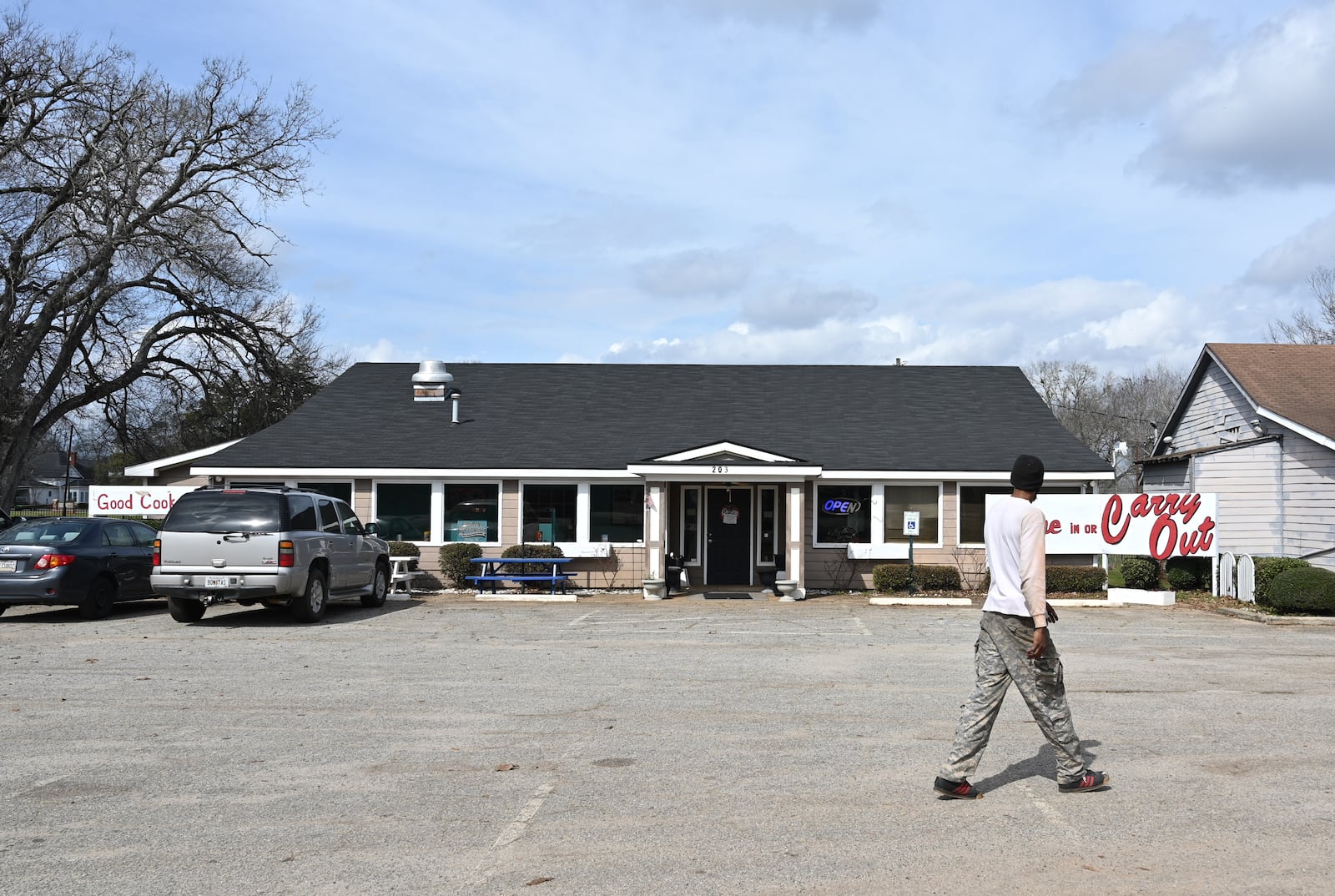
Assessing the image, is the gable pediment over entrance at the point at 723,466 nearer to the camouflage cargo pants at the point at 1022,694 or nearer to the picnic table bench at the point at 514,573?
the picnic table bench at the point at 514,573

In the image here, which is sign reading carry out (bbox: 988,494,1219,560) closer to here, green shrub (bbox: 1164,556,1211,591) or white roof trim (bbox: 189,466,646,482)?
green shrub (bbox: 1164,556,1211,591)

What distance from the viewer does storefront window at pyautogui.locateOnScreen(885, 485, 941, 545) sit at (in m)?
24.3

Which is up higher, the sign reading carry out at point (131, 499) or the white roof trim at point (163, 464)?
the white roof trim at point (163, 464)

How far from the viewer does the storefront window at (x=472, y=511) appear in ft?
80.1

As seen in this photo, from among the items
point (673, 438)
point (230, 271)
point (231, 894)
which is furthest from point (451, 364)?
point (231, 894)

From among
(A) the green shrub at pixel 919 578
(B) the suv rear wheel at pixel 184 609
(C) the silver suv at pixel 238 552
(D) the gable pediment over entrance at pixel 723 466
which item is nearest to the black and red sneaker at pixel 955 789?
(C) the silver suv at pixel 238 552

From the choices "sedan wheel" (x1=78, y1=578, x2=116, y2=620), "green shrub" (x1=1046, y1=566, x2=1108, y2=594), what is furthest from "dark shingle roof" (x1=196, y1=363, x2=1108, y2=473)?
"sedan wheel" (x1=78, y1=578, x2=116, y2=620)

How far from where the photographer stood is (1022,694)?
6.77m

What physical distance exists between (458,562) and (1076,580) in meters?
12.4

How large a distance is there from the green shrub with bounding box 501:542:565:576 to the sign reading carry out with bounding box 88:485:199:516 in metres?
7.42

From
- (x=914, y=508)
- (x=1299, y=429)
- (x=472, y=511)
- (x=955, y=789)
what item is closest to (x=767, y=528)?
(x=914, y=508)

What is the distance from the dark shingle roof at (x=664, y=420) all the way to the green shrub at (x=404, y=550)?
166 cm

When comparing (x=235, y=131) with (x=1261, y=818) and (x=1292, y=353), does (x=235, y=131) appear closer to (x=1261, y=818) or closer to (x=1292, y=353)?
(x=1292, y=353)

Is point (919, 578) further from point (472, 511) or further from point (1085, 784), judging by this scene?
point (1085, 784)
